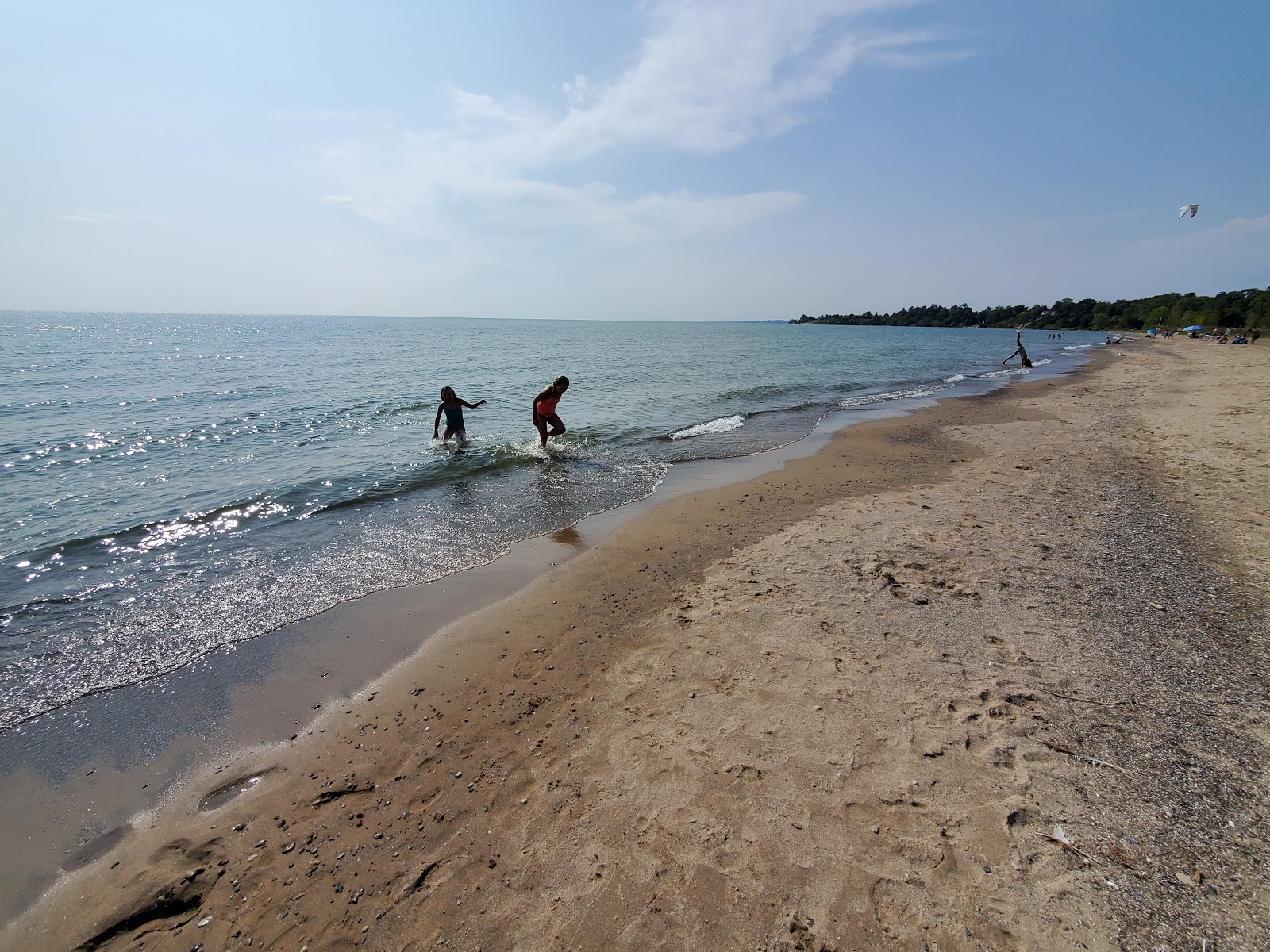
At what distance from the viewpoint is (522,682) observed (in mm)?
4504

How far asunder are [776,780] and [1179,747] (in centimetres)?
252

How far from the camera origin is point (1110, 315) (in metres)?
94.5

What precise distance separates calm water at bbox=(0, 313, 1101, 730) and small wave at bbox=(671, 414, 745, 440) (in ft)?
0.51

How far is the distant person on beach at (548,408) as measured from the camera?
42.4 feet

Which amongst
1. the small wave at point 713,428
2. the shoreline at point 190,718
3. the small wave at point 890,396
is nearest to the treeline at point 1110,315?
the small wave at point 890,396

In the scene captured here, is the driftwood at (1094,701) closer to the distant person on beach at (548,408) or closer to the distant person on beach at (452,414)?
the distant person on beach at (548,408)

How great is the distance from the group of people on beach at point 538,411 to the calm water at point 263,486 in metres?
0.51

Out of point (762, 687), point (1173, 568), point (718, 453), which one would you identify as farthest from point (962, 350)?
point (762, 687)

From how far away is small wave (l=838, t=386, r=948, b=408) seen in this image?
2177 cm

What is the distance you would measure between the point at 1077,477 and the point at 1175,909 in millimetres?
8842

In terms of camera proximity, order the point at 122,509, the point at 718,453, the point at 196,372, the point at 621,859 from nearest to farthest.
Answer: the point at 621,859 → the point at 122,509 → the point at 718,453 → the point at 196,372

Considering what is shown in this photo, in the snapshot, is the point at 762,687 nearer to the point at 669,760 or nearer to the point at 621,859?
the point at 669,760

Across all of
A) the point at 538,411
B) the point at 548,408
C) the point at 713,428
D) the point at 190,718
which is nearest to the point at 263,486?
the point at 538,411

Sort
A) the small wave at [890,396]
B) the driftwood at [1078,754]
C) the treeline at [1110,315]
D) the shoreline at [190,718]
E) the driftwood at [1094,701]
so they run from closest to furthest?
1. the driftwood at [1078,754]
2. the shoreline at [190,718]
3. the driftwood at [1094,701]
4. the small wave at [890,396]
5. the treeline at [1110,315]
